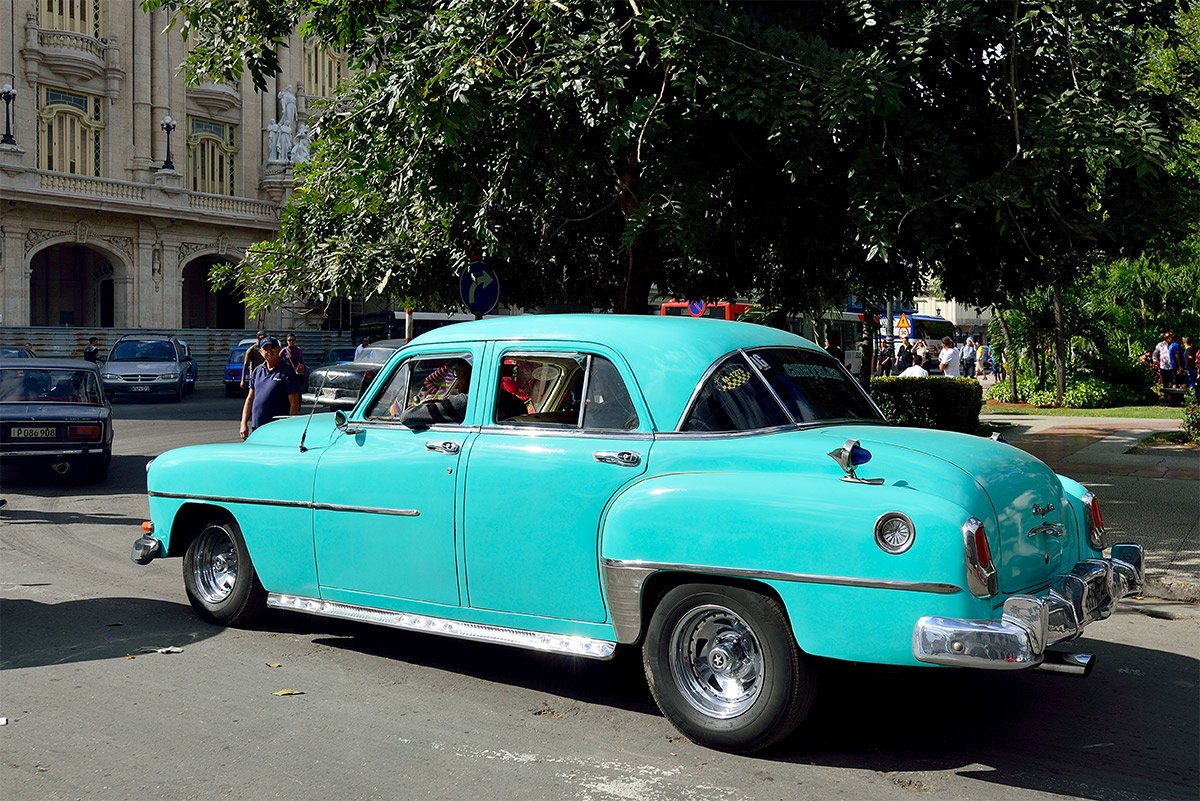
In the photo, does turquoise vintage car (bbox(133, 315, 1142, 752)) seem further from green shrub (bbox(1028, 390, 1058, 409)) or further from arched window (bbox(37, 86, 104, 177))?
arched window (bbox(37, 86, 104, 177))

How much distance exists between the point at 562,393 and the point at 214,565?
9.18 ft

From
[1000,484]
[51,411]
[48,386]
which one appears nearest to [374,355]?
[48,386]

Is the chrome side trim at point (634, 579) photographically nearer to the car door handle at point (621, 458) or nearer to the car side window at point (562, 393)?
the car door handle at point (621, 458)

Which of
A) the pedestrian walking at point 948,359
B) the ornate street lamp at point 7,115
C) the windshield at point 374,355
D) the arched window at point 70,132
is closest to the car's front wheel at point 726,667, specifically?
the windshield at point 374,355

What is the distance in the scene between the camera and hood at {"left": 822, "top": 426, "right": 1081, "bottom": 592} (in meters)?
4.70

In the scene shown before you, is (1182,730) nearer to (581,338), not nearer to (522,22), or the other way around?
(581,338)

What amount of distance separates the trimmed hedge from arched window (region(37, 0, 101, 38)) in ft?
126

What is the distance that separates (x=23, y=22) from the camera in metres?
42.8

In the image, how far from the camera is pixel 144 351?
111ft

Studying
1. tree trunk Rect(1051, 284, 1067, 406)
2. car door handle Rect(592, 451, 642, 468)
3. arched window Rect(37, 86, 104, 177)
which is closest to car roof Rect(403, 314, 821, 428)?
car door handle Rect(592, 451, 642, 468)

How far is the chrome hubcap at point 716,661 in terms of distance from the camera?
194 inches

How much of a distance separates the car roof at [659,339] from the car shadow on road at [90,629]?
2613 millimetres

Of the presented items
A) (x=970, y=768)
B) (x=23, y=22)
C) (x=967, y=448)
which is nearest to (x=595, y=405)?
(x=967, y=448)

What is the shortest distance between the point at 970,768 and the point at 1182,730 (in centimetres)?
125
